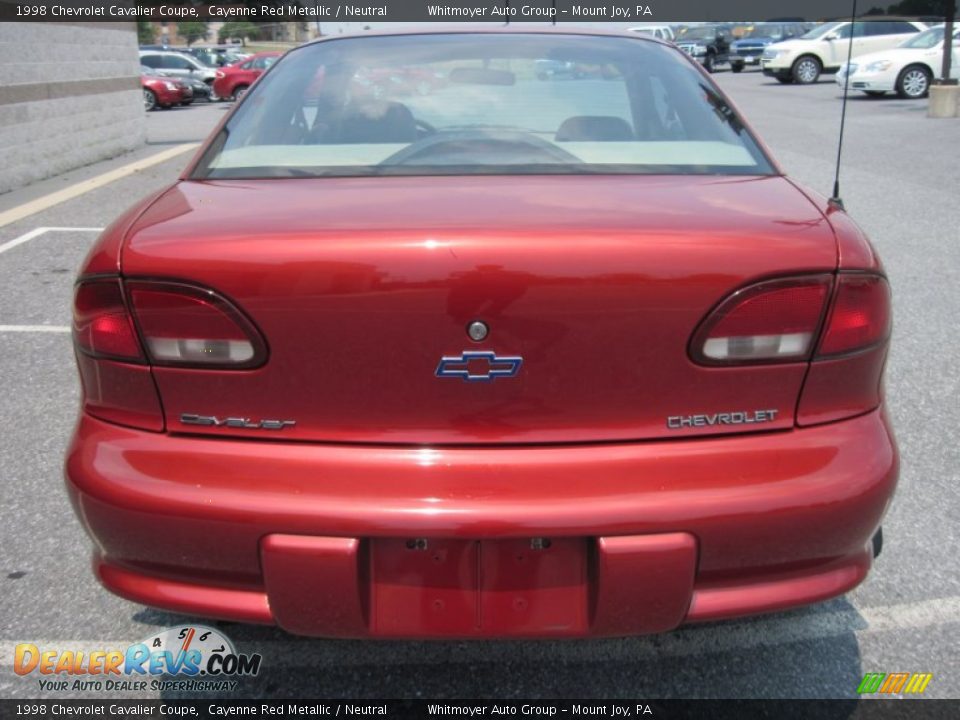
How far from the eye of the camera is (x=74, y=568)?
8.71 ft

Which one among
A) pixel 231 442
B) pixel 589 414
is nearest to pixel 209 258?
pixel 231 442

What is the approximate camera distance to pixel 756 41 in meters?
32.6

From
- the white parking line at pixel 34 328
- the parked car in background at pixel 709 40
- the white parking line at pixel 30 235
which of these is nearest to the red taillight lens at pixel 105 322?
the white parking line at pixel 34 328

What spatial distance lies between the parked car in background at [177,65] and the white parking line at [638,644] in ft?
84.1

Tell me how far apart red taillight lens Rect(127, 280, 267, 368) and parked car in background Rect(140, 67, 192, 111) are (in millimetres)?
22264

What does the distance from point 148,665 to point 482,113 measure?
1.77 meters

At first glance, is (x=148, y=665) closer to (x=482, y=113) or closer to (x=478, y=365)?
(x=478, y=365)

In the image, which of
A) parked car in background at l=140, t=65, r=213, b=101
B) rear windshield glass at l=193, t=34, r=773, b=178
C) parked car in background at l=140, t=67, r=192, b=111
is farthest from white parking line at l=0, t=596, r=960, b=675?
parked car in background at l=140, t=65, r=213, b=101

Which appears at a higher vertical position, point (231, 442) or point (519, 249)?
point (519, 249)

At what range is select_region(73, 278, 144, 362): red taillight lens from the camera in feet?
5.81

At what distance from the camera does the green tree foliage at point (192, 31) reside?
245 feet

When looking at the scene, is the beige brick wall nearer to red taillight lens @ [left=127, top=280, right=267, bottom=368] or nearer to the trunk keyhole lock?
red taillight lens @ [left=127, top=280, right=267, bottom=368]

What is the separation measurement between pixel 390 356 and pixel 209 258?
403 millimetres

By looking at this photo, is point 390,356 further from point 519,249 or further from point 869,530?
point 869,530
